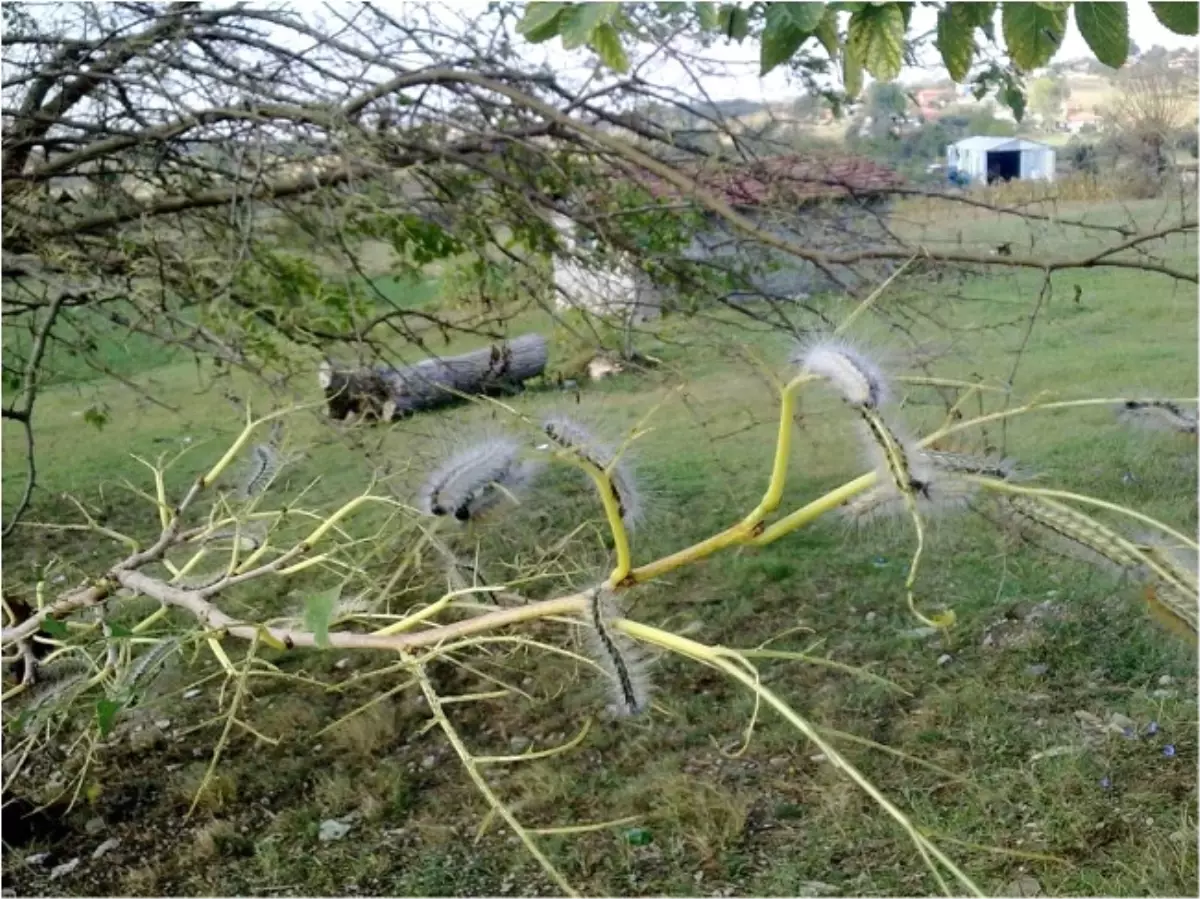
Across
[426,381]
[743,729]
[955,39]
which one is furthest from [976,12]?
[743,729]

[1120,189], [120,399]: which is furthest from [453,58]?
[120,399]

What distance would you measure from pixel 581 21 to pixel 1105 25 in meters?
0.48

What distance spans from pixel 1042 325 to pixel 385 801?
238 cm

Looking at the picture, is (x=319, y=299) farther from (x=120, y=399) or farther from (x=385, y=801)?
(x=120, y=399)

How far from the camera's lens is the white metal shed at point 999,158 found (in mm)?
2602

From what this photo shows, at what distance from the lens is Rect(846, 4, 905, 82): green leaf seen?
3.82ft

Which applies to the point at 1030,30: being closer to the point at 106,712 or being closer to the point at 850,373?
the point at 850,373

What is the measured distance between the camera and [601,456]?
62 centimetres

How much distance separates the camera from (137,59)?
2.54 meters

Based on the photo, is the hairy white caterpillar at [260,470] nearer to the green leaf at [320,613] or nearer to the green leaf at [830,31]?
the green leaf at [320,613]

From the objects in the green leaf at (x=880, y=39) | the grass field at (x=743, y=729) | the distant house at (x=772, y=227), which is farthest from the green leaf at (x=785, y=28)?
the distant house at (x=772, y=227)

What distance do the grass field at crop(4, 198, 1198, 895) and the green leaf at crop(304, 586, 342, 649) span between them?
0.82 meters

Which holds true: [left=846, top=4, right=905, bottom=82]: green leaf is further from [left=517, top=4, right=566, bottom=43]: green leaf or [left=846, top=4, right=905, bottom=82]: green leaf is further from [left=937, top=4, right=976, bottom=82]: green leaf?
[left=517, top=4, right=566, bottom=43]: green leaf

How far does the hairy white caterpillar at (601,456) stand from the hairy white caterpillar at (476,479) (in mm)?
139
